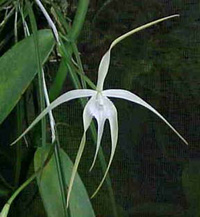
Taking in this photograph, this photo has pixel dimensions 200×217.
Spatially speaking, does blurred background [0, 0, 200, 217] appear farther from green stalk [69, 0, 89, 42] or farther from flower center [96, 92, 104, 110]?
flower center [96, 92, 104, 110]

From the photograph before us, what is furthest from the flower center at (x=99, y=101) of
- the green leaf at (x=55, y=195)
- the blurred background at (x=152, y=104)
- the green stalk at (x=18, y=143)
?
the blurred background at (x=152, y=104)

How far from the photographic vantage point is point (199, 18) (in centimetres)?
73

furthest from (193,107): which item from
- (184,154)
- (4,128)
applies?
(4,128)

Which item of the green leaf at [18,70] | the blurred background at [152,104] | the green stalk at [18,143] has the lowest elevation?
the blurred background at [152,104]

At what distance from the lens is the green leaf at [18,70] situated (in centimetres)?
42

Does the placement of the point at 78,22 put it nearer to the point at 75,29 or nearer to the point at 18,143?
the point at 75,29

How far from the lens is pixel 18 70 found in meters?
0.43

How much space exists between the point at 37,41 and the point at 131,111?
0.34m

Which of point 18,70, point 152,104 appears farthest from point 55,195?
point 152,104

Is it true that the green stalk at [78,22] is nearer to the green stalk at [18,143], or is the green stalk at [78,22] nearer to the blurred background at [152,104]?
the green stalk at [18,143]

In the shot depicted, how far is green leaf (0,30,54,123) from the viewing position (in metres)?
0.42

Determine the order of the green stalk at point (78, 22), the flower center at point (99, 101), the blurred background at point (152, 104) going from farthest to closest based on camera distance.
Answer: the blurred background at point (152, 104), the green stalk at point (78, 22), the flower center at point (99, 101)

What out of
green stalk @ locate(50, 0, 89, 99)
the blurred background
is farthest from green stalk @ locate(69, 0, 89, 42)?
the blurred background

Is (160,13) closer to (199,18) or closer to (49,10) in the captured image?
(199,18)
